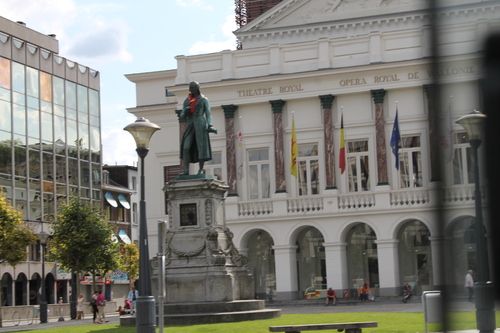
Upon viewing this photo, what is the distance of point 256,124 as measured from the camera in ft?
182

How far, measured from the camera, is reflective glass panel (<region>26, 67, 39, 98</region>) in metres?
66.2

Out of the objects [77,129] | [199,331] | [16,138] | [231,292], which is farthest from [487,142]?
[77,129]

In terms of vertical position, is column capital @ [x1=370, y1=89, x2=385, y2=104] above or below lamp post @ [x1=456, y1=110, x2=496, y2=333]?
above

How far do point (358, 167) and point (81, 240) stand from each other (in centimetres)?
1722

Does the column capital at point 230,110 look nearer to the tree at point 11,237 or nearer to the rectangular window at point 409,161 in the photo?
the rectangular window at point 409,161

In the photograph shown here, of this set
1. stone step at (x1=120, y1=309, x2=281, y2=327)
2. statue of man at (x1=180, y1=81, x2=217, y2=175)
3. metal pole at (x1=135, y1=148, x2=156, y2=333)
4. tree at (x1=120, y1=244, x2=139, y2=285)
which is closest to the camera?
metal pole at (x1=135, y1=148, x2=156, y2=333)

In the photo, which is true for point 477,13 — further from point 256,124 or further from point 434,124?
point 256,124

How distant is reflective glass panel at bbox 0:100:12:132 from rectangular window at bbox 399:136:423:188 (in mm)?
28322

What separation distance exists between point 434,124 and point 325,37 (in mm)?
53351

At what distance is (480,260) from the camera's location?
3621mm

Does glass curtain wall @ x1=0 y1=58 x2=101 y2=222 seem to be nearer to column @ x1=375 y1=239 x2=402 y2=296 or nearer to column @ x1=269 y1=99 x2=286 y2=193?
column @ x1=269 y1=99 x2=286 y2=193

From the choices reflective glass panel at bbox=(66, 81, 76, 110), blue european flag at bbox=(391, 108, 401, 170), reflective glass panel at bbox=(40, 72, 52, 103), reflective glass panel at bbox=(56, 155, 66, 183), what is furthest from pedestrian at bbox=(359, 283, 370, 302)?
reflective glass panel at bbox=(66, 81, 76, 110)

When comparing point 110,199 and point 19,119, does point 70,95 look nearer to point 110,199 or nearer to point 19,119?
point 19,119

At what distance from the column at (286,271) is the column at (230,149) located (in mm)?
4645
